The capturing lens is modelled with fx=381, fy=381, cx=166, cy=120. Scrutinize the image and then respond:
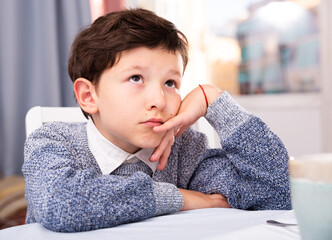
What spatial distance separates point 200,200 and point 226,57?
2.69 m

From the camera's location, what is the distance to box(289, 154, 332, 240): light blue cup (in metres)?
0.32

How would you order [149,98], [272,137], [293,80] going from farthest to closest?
[293,80] < [272,137] < [149,98]

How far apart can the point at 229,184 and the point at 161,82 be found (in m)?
0.28

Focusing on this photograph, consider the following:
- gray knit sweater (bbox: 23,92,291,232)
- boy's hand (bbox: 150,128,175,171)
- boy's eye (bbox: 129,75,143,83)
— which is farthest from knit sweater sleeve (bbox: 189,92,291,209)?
boy's eye (bbox: 129,75,143,83)

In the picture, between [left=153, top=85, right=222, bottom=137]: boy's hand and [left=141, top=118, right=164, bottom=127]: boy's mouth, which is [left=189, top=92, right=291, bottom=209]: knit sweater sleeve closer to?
[left=153, top=85, right=222, bottom=137]: boy's hand

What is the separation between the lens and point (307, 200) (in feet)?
1.10

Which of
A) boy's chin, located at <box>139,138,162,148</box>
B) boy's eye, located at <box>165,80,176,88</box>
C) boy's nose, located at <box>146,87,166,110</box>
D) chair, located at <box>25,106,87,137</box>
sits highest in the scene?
boy's eye, located at <box>165,80,176,88</box>

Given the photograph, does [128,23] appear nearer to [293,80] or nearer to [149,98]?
[149,98]

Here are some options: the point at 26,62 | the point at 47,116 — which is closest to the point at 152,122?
the point at 47,116

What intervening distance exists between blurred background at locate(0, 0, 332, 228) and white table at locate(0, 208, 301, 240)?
63.3 inches

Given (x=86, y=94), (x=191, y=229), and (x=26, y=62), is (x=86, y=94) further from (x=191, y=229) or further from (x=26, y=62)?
(x=26, y=62)

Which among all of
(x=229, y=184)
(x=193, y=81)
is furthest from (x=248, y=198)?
(x=193, y=81)

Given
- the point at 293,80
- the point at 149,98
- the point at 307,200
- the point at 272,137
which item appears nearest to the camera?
the point at 307,200

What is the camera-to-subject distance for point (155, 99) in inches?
31.2
